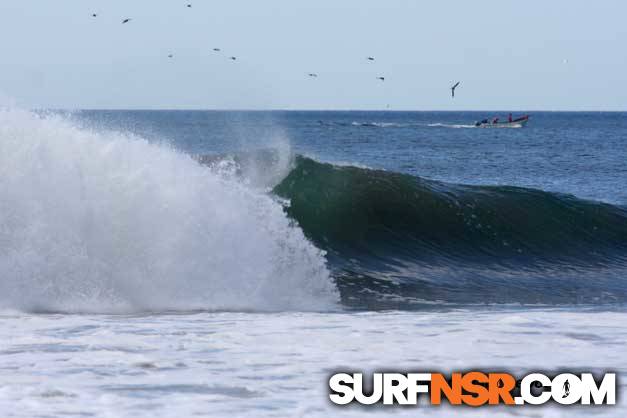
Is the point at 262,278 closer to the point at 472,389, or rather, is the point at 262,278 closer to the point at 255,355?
the point at 255,355

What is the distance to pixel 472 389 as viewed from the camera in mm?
7371

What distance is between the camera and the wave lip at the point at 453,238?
1456 centimetres

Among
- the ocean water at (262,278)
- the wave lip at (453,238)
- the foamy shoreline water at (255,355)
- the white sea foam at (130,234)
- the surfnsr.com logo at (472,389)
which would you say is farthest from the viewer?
the wave lip at (453,238)

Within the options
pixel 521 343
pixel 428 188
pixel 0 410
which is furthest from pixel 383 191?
pixel 0 410

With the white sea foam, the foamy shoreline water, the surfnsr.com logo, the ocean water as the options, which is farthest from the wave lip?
the surfnsr.com logo

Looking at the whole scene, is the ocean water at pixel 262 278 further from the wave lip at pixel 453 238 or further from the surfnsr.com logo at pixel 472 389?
the surfnsr.com logo at pixel 472 389

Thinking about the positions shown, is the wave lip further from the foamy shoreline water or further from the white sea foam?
the foamy shoreline water

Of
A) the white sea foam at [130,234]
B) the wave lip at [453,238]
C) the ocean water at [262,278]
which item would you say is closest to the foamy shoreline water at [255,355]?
the ocean water at [262,278]

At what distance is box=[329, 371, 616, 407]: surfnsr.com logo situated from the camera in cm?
696

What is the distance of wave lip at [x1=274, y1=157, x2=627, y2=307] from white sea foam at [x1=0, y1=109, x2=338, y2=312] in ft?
4.49

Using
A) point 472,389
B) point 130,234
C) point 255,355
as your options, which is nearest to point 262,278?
point 130,234

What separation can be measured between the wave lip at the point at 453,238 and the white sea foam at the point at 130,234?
1369 millimetres

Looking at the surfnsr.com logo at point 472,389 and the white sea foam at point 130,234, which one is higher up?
the white sea foam at point 130,234

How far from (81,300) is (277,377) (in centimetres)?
413
